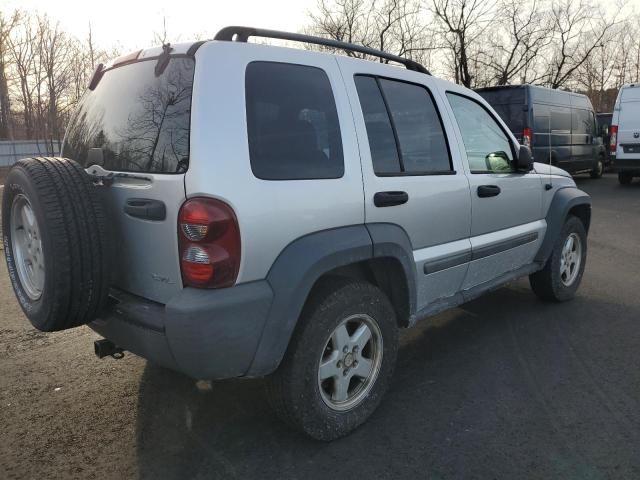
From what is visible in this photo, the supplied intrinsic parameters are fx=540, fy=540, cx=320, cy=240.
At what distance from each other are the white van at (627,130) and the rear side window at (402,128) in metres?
12.3

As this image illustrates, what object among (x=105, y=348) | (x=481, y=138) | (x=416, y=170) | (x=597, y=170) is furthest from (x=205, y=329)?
(x=597, y=170)

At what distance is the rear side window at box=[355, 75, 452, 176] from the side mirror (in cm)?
92

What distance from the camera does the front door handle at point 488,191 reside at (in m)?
3.61

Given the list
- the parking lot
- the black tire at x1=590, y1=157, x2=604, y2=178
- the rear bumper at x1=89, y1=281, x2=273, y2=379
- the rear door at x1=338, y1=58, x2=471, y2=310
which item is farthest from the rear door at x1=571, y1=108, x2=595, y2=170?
the rear bumper at x1=89, y1=281, x2=273, y2=379

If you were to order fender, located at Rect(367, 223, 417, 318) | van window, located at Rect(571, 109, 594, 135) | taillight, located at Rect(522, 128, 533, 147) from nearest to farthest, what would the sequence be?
fender, located at Rect(367, 223, 417, 318), taillight, located at Rect(522, 128, 533, 147), van window, located at Rect(571, 109, 594, 135)

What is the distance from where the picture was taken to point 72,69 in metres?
29.7

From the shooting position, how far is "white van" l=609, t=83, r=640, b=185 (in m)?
13.3

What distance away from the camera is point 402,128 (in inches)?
125

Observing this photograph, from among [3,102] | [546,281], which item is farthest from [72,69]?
[546,281]

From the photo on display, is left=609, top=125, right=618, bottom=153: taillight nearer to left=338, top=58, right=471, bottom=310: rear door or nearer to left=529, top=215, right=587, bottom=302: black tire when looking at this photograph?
left=529, top=215, right=587, bottom=302: black tire

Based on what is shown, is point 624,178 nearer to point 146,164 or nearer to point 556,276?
point 556,276

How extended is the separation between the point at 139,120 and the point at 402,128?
148 centimetres

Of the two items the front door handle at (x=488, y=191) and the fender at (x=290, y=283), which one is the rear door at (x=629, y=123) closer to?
the front door handle at (x=488, y=191)

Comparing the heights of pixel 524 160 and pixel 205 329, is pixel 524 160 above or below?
above
